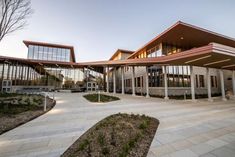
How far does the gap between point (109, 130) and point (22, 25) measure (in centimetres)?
1117

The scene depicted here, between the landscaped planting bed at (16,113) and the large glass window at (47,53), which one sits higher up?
the large glass window at (47,53)

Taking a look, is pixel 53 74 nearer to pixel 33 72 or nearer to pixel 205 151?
pixel 33 72

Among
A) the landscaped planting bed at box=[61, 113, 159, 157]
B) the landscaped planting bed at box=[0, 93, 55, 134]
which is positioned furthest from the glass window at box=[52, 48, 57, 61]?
the landscaped planting bed at box=[61, 113, 159, 157]

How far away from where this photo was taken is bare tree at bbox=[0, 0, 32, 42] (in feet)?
29.0

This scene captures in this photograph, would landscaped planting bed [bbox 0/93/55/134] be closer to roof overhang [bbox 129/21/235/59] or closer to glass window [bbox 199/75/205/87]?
roof overhang [bbox 129/21/235/59]

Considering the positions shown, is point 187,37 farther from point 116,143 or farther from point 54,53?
point 54,53

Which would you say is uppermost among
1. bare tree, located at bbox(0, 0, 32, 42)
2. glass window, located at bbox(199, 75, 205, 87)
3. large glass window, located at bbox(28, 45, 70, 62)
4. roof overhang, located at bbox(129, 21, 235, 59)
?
large glass window, located at bbox(28, 45, 70, 62)

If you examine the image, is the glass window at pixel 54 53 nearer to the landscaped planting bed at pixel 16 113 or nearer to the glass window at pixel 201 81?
the landscaped planting bed at pixel 16 113

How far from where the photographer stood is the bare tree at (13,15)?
882cm

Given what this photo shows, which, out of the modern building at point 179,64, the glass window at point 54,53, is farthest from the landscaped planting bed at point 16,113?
the glass window at point 54,53

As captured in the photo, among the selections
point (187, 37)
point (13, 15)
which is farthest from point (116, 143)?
point (187, 37)

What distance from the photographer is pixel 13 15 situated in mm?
9336

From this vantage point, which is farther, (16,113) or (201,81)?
(201,81)

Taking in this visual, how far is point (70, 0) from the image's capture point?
12.2 meters
